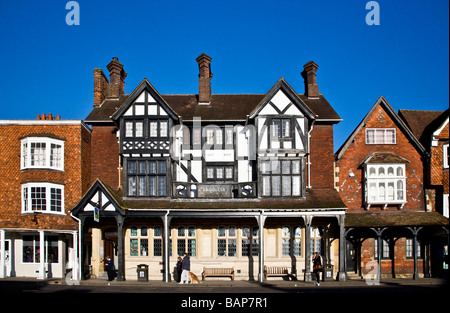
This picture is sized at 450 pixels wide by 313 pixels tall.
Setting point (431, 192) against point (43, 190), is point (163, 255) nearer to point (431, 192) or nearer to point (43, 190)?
point (43, 190)

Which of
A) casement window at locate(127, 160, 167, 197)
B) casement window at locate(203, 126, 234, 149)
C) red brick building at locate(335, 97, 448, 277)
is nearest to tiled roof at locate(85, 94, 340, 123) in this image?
casement window at locate(203, 126, 234, 149)

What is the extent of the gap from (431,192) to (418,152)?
7.81 ft

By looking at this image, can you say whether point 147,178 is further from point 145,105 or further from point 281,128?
point 281,128

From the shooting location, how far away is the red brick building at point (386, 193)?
26750 mm

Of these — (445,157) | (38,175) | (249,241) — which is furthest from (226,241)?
(445,157)

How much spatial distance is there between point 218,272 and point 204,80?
36.3 feet

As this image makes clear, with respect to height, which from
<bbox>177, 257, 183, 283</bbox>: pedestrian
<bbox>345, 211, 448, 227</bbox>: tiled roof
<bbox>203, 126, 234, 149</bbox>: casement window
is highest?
<bbox>203, 126, 234, 149</bbox>: casement window

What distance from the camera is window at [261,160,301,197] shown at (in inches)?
1003

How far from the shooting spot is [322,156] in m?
27.3

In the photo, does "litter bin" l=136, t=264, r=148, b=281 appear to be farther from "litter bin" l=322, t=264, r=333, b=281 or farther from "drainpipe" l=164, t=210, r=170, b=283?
"litter bin" l=322, t=264, r=333, b=281

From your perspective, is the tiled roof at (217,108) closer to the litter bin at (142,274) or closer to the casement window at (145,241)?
the casement window at (145,241)

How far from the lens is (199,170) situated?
2678cm

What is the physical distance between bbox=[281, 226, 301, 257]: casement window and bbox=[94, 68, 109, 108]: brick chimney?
13.1 meters

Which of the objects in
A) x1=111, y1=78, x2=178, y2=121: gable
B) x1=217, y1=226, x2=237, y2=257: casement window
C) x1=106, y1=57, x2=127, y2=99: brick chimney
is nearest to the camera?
x1=111, y1=78, x2=178, y2=121: gable
